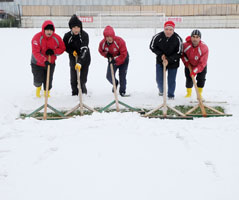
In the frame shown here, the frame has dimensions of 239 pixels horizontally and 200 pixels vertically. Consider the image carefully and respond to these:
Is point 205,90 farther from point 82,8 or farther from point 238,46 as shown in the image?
point 82,8

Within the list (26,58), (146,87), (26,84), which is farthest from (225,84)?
(26,58)

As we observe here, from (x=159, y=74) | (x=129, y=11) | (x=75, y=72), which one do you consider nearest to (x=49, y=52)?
(x=75, y=72)

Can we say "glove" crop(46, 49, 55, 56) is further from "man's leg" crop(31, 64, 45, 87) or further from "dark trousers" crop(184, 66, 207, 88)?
"dark trousers" crop(184, 66, 207, 88)

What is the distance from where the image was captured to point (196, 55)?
4.45 meters

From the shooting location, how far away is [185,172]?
2451 mm

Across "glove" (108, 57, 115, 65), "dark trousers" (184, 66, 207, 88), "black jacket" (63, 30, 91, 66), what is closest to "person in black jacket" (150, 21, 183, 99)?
"dark trousers" (184, 66, 207, 88)

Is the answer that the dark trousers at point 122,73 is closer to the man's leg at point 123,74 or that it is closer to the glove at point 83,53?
the man's leg at point 123,74

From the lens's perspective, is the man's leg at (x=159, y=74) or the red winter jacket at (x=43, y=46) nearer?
the red winter jacket at (x=43, y=46)

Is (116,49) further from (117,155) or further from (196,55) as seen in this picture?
(117,155)

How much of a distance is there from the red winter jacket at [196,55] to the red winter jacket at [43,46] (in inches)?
82.2

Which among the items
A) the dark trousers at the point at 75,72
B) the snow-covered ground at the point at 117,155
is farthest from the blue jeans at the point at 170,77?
the dark trousers at the point at 75,72

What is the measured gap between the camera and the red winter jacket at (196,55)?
4387 mm

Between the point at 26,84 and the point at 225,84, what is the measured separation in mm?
4326

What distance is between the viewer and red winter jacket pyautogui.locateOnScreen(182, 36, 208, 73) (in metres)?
4.39
